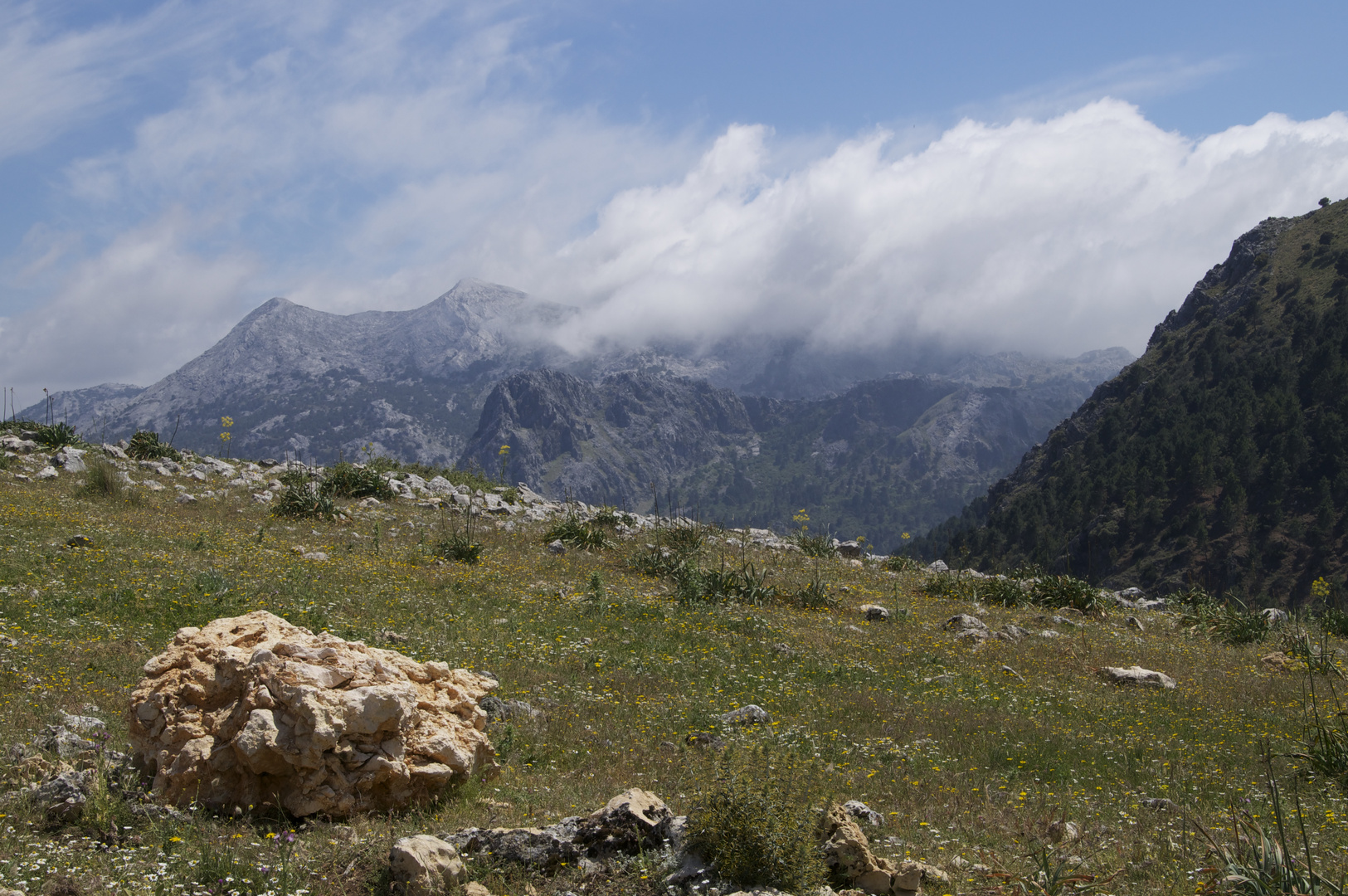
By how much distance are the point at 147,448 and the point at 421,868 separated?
24.8 metres

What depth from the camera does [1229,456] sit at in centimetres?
9825

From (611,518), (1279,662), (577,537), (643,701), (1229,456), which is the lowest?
(1229,456)

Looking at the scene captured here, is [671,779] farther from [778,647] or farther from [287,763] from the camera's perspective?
[778,647]

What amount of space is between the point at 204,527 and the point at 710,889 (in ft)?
50.8

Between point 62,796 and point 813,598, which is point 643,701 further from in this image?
point 813,598

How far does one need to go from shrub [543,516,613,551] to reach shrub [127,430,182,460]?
13199 mm

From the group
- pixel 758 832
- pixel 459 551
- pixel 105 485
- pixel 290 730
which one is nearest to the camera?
pixel 758 832

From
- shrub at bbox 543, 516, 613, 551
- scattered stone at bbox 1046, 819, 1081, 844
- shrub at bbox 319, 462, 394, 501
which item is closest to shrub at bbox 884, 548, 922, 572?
shrub at bbox 543, 516, 613, 551

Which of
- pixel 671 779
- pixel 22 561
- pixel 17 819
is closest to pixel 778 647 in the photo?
pixel 671 779

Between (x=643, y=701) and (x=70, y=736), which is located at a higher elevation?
(x=70, y=736)

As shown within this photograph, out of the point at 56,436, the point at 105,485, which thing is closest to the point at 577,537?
the point at 105,485

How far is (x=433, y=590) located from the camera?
48.3 ft

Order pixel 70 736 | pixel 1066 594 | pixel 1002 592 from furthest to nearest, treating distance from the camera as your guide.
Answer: pixel 1002 592 < pixel 1066 594 < pixel 70 736

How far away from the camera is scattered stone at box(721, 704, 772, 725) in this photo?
9477 millimetres
